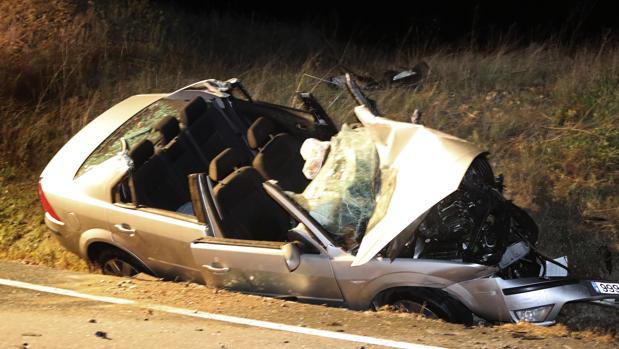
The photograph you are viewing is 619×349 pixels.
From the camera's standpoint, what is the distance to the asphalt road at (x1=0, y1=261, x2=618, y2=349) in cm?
463

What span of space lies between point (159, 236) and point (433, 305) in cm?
236

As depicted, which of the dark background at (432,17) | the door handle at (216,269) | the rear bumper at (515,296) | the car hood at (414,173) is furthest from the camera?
the dark background at (432,17)

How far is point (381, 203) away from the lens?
5141 millimetres

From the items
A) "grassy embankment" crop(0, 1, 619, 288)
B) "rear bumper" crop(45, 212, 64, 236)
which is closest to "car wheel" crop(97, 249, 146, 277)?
"rear bumper" crop(45, 212, 64, 236)

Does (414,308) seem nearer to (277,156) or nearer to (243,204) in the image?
(243,204)

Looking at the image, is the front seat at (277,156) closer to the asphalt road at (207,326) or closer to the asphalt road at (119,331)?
the asphalt road at (207,326)

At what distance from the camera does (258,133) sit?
21.8 feet

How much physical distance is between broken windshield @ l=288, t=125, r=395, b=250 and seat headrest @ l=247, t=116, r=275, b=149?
120 cm

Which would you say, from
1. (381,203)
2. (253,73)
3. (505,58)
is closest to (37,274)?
(381,203)

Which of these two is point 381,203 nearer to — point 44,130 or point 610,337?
point 610,337

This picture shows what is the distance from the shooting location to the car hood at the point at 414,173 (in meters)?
4.75

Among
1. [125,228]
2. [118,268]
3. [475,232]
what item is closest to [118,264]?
[118,268]

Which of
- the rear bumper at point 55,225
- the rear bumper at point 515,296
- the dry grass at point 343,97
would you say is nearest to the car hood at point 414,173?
the rear bumper at point 515,296

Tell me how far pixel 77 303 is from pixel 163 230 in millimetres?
892
